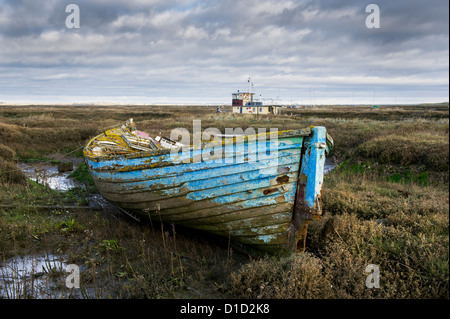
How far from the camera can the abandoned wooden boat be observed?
153 inches

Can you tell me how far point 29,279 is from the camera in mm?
3832

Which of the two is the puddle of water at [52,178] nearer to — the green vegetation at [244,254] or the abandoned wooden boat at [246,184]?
the green vegetation at [244,254]

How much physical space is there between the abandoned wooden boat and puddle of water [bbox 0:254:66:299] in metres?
1.63

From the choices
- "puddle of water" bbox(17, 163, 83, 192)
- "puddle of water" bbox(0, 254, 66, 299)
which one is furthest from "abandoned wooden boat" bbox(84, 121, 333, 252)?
"puddle of water" bbox(17, 163, 83, 192)

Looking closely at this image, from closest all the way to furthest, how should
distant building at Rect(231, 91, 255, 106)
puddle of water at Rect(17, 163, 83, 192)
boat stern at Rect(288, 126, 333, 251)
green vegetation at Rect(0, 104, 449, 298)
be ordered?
green vegetation at Rect(0, 104, 449, 298), boat stern at Rect(288, 126, 333, 251), puddle of water at Rect(17, 163, 83, 192), distant building at Rect(231, 91, 255, 106)

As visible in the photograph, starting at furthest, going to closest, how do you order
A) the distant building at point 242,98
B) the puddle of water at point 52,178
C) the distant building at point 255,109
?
the distant building at point 242,98 < the distant building at point 255,109 < the puddle of water at point 52,178

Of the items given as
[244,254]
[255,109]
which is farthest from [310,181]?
[255,109]

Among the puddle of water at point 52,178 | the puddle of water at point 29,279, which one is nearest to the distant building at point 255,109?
the puddle of water at point 52,178

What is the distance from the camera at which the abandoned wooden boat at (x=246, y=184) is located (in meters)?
3.88

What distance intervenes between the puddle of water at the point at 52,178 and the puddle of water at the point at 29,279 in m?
4.38

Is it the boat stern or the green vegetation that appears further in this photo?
the boat stern

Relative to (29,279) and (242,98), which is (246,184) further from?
(242,98)

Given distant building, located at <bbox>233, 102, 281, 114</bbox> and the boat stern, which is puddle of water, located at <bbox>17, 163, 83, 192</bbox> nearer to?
the boat stern

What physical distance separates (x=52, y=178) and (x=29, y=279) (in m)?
6.90
